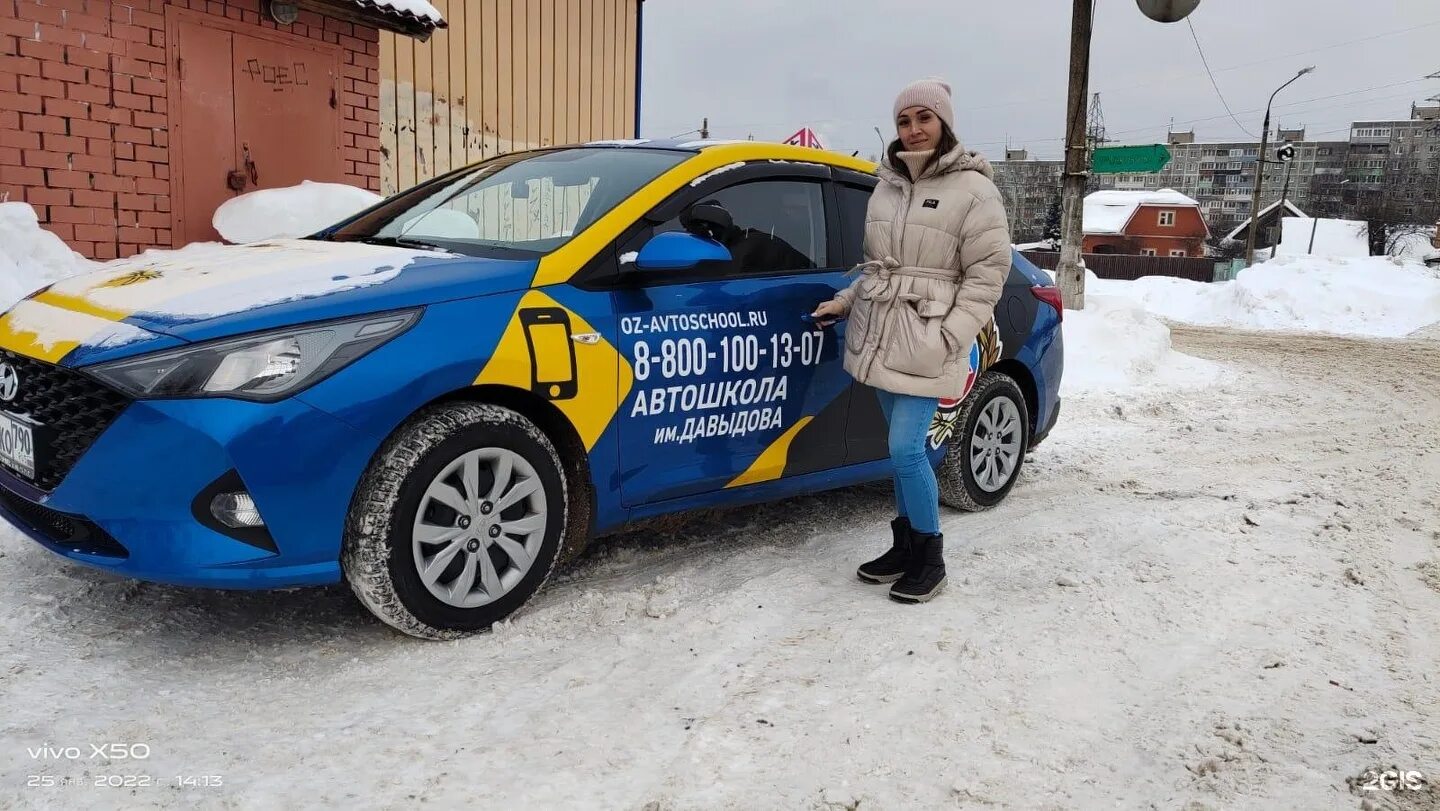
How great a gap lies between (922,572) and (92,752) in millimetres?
2544

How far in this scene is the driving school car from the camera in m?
2.63

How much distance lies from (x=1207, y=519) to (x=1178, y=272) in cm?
4509

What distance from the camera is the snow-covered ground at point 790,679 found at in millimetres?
2354

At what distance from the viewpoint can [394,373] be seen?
2797mm

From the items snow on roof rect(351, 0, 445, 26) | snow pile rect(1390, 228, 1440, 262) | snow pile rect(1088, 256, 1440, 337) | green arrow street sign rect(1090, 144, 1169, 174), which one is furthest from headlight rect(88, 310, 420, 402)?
snow pile rect(1390, 228, 1440, 262)

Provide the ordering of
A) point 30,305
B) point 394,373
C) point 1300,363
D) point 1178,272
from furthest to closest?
point 1178,272
point 1300,363
point 30,305
point 394,373

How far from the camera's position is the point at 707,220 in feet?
11.5

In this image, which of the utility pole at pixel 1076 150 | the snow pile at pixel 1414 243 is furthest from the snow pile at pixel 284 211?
the snow pile at pixel 1414 243

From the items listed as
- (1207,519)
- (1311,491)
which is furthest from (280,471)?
(1311,491)

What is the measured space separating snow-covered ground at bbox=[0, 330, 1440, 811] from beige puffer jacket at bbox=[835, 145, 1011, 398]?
32.4 inches

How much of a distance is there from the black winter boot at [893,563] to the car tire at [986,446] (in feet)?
2.67

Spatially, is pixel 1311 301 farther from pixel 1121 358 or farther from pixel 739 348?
pixel 739 348

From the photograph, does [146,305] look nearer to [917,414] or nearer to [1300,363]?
[917,414]

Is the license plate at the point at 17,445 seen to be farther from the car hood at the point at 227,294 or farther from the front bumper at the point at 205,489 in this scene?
the car hood at the point at 227,294
